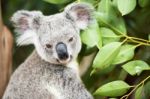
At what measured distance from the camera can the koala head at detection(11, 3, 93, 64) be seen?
10.4ft

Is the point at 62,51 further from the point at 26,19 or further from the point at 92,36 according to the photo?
the point at 26,19

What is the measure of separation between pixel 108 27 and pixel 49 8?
175 cm

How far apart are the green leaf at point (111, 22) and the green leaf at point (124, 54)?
0.35 feet

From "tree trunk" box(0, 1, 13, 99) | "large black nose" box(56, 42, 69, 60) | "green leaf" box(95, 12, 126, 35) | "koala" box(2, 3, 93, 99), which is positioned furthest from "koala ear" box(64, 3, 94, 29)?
"tree trunk" box(0, 1, 13, 99)

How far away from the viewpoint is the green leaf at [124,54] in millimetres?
3039

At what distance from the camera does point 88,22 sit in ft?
10.6

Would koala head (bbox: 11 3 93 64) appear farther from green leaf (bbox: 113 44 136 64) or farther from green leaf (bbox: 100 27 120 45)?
green leaf (bbox: 113 44 136 64)

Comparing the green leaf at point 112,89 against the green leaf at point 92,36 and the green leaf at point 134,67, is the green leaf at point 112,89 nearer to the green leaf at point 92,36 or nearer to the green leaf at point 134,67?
the green leaf at point 134,67

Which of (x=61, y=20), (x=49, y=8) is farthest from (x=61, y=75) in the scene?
(x=49, y=8)

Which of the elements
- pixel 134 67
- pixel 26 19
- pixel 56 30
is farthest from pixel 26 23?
pixel 134 67

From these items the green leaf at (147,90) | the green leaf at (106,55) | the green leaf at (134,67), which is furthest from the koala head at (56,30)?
the green leaf at (147,90)

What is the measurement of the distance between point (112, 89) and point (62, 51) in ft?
1.18

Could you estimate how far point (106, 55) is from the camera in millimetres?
2947

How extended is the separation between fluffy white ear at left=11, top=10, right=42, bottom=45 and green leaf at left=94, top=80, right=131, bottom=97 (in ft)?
1.98
